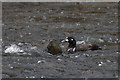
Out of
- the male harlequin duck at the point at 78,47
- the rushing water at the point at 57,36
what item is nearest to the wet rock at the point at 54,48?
the rushing water at the point at 57,36

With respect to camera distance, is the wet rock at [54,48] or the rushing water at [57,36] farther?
the wet rock at [54,48]

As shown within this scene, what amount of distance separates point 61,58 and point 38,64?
3.16ft

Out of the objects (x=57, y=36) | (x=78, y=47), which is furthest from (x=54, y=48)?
(x=57, y=36)

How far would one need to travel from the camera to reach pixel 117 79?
13.7 m

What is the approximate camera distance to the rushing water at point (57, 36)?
14.7 m

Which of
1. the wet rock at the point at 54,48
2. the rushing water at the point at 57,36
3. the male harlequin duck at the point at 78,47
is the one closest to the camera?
the rushing water at the point at 57,36

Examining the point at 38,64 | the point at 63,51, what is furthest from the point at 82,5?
the point at 38,64

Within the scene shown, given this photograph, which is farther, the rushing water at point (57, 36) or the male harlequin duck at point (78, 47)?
the male harlequin duck at point (78, 47)

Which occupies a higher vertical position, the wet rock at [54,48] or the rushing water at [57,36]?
the wet rock at [54,48]

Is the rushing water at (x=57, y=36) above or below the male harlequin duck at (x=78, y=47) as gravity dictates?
below

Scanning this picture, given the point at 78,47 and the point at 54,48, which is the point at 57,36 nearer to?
the point at 78,47

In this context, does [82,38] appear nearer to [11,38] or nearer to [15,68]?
[11,38]

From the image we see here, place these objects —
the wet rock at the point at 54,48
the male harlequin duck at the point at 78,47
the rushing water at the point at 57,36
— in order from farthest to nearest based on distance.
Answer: the male harlequin duck at the point at 78,47, the wet rock at the point at 54,48, the rushing water at the point at 57,36

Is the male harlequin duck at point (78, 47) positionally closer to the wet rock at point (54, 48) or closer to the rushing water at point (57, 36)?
the rushing water at point (57, 36)
